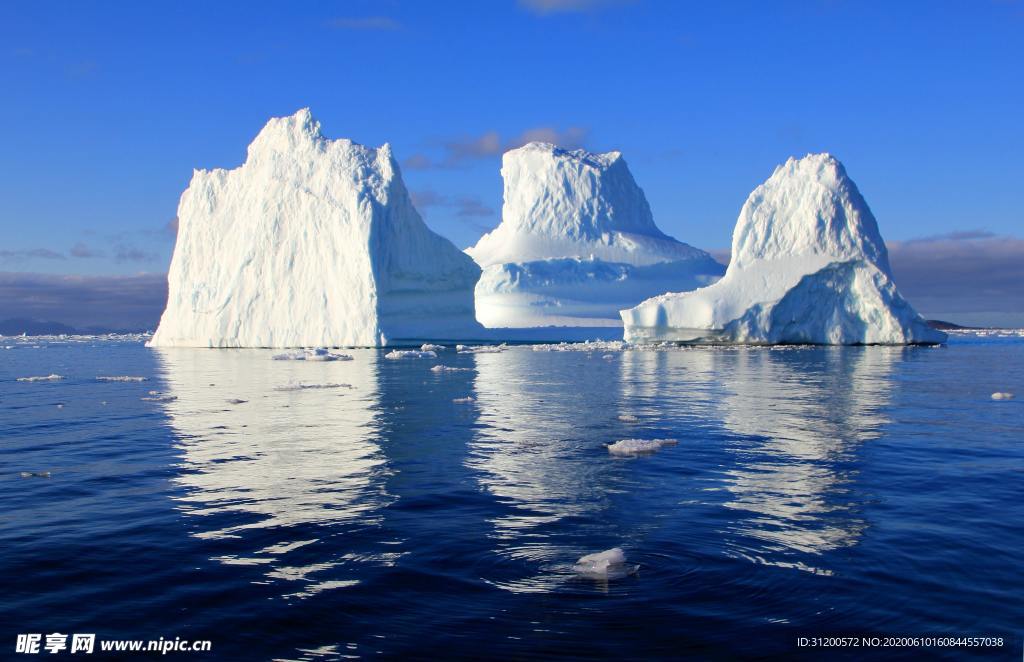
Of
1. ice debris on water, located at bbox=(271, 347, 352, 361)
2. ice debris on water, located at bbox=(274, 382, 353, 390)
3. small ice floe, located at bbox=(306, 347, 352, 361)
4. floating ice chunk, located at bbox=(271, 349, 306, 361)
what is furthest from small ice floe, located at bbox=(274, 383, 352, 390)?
floating ice chunk, located at bbox=(271, 349, 306, 361)

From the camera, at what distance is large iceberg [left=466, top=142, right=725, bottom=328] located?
2785 inches

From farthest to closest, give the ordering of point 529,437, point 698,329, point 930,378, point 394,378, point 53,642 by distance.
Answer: point 698,329 → point 394,378 → point 930,378 → point 529,437 → point 53,642

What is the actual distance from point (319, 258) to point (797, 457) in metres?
37.1

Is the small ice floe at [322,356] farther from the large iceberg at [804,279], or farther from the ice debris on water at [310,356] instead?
the large iceberg at [804,279]

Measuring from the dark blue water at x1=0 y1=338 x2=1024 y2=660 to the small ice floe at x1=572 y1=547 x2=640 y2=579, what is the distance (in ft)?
0.27

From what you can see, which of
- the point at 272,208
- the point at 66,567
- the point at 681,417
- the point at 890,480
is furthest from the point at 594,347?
the point at 66,567

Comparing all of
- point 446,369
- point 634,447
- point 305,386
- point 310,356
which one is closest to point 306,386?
point 305,386

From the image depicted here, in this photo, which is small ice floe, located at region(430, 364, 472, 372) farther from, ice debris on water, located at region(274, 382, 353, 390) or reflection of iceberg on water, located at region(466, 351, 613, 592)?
reflection of iceberg on water, located at region(466, 351, 613, 592)

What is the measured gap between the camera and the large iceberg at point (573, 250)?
70750mm

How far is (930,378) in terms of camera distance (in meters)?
21.5

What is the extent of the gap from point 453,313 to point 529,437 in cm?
3681

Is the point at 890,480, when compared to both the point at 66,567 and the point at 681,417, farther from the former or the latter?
the point at 66,567

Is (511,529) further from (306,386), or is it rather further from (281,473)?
(306,386)

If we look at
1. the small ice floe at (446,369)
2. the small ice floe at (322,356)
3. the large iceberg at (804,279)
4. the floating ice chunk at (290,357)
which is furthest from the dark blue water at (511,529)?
the large iceberg at (804,279)
